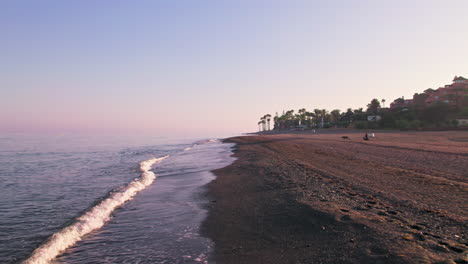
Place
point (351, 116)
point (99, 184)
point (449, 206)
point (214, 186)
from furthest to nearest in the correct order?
1. point (351, 116)
2. point (99, 184)
3. point (214, 186)
4. point (449, 206)

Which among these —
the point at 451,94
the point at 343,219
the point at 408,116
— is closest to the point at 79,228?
the point at 343,219

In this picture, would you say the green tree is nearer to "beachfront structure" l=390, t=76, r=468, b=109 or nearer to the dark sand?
"beachfront structure" l=390, t=76, r=468, b=109

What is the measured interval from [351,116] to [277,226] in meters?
107

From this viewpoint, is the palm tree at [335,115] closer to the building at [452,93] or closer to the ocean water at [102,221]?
the building at [452,93]

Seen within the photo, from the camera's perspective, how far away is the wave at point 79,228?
17.5 ft

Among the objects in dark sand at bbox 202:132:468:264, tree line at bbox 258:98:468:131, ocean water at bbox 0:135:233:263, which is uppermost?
tree line at bbox 258:98:468:131

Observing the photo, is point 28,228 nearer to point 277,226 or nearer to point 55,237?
point 55,237

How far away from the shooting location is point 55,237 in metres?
6.06

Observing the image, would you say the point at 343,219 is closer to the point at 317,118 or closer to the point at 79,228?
the point at 79,228

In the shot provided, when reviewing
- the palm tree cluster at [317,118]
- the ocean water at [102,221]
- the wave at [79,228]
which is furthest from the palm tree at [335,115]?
the wave at [79,228]

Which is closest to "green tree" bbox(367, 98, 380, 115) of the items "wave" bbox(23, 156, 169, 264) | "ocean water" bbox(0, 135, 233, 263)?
"ocean water" bbox(0, 135, 233, 263)

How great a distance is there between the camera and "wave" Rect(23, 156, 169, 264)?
210 inches

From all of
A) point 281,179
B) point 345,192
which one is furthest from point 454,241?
point 281,179

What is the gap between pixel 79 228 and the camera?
→ 22.1 ft
